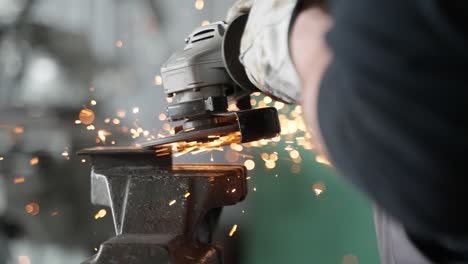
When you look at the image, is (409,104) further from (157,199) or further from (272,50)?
(157,199)

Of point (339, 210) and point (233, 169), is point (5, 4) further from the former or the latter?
point (339, 210)

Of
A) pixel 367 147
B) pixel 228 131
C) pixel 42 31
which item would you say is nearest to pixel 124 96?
pixel 42 31

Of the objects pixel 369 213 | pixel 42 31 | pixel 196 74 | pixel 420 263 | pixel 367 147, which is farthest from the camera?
pixel 42 31

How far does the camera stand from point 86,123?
5.48 ft

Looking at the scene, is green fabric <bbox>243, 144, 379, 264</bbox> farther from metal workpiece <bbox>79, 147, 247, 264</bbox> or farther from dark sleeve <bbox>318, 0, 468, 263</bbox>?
dark sleeve <bbox>318, 0, 468, 263</bbox>

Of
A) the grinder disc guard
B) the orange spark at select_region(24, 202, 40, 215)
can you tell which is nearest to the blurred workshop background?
the orange spark at select_region(24, 202, 40, 215)

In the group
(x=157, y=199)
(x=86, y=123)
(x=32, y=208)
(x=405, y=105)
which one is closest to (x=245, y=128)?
(x=157, y=199)

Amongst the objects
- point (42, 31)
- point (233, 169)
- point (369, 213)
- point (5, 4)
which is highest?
point (5, 4)

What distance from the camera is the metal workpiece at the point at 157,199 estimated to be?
3.55 feet

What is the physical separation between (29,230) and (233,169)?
82 centimetres

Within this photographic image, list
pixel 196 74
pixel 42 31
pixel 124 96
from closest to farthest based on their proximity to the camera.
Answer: pixel 196 74 → pixel 124 96 → pixel 42 31

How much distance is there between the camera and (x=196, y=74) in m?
1.06

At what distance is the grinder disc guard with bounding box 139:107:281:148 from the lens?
1015mm

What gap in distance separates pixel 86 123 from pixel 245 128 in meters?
0.83
